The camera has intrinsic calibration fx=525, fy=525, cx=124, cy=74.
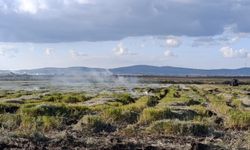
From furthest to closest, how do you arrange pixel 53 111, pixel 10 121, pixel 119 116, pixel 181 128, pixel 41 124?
pixel 53 111 → pixel 119 116 → pixel 10 121 → pixel 41 124 → pixel 181 128

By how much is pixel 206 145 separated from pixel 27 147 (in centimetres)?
584

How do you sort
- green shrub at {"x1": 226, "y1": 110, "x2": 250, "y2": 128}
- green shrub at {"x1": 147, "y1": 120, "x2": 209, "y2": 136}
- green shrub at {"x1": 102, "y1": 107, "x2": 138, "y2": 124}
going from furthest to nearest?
1. green shrub at {"x1": 102, "y1": 107, "x2": 138, "y2": 124}
2. green shrub at {"x1": 226, "y1": 110, "x2": 250, "y2": 128}
3. green shrub at {"x1": 147, "y1": 120, "x2": 209, "y2": 136}

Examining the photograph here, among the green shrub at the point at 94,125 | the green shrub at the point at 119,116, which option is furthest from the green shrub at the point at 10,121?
the green shrub at the point at 119,116

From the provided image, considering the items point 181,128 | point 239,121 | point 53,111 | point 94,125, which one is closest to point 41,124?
point 94,125

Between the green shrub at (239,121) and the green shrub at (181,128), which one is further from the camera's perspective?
the green shrub at (239,121)

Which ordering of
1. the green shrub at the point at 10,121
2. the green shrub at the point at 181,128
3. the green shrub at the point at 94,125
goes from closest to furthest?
1. the green shrub at the point at 181,128
2. the green shrub at the point at 94,125
3. the green shrub at the point at 10,121

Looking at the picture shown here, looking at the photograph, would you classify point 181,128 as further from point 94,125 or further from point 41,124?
point 41,124

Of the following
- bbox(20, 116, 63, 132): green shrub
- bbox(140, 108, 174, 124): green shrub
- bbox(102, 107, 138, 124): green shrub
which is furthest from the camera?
bbox(102, 107, 138, 124): green shrub

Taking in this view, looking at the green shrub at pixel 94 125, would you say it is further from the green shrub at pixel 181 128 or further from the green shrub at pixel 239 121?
the green shrub at pixel 239 121

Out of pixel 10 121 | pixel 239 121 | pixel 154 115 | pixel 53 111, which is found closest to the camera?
pixel 10 121

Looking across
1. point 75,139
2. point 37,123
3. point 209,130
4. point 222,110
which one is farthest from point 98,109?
point 75,139

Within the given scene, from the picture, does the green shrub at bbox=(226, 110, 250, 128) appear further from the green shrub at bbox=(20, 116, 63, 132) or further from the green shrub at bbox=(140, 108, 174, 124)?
the green shrub at bbox=(20, 116, 63, 132)

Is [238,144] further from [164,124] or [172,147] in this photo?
[164,124]

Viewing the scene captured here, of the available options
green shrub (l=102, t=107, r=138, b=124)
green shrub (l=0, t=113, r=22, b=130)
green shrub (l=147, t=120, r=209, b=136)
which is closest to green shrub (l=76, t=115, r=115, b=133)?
green shrub (l=147, t=120, r=209, b=136)
